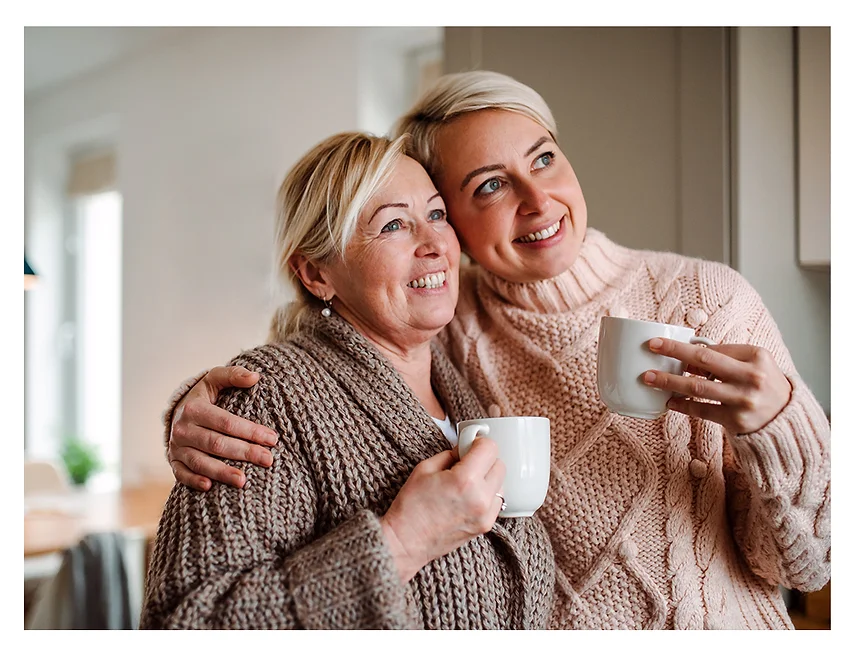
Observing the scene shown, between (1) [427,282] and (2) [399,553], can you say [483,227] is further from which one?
(2) [399,553]

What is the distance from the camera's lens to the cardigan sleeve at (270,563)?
2.88 ft

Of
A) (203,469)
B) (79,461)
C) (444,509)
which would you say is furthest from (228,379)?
(79,461)

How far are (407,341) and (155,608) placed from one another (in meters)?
0.50

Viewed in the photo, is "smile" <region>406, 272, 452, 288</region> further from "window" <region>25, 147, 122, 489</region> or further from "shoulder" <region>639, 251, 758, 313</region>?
"window" <region>25, 147, 122, 489</region>

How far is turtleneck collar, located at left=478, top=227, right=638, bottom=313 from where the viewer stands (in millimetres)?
1218

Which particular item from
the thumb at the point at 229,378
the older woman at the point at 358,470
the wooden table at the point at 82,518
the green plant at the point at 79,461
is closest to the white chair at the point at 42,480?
the wooden table at the point at 82,518

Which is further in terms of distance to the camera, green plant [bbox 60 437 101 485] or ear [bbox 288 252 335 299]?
green plant [bbox 60 437 101 485]

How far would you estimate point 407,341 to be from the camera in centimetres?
116

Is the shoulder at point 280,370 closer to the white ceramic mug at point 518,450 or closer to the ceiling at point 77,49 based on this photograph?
the white ceramic mug at point 518,450

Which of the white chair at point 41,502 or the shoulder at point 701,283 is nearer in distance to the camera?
the shoulder at point 701,283

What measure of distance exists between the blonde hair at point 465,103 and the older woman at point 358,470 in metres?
0.09

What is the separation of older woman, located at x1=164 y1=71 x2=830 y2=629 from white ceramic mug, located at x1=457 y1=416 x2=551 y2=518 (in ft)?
0.50

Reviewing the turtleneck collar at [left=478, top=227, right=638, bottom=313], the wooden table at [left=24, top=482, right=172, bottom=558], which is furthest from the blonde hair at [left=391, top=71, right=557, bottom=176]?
the wooden table at [left=24, top=482, right=172, bottom=558]
